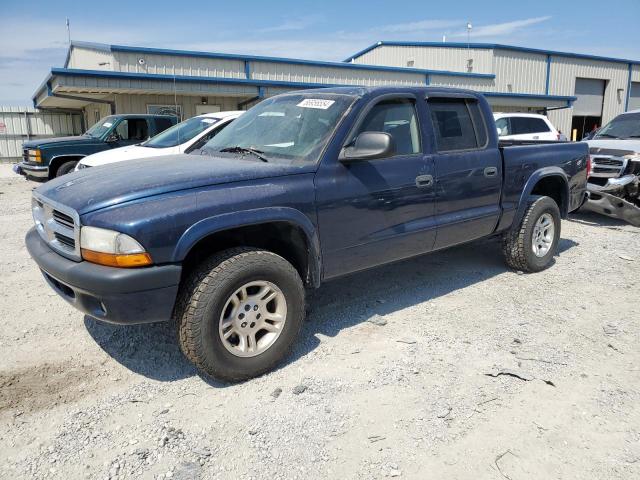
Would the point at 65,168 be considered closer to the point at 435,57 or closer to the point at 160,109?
the point at 160,109

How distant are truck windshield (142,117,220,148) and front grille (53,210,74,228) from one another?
511 cm

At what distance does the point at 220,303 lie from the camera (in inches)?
121

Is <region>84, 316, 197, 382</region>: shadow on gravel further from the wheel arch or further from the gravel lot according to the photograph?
the wheel arch

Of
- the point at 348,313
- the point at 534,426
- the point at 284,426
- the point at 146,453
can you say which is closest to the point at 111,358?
the point at 146,453

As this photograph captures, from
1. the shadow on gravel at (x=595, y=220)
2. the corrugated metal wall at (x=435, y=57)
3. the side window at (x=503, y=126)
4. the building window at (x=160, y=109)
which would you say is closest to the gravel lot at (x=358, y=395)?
the shadow on gravel at (x=595, y=220)

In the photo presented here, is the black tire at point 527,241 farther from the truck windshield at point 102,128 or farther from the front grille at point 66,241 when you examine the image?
the truck windshield at point 102,128

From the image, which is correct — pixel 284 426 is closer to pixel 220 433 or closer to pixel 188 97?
pixel 220 433

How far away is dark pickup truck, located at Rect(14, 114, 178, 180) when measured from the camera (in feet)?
35.6

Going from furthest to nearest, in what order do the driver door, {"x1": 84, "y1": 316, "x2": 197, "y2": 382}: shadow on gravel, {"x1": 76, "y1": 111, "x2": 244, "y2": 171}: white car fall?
1. {"x1": 76, "y1": 111, "x2": 244, "y2": 171}: white car
2. the driver door
3. {"x1": 84, "y1": 316, "x2": 197, "y2": 382}: shadow on gravel

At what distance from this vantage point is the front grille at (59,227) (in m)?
2.98

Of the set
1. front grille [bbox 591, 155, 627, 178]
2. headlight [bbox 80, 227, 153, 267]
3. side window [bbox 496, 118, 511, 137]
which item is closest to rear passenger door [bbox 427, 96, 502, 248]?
headlight [bbox 80, 227, 153, 267]

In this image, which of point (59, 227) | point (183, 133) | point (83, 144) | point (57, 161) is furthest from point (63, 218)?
point (57, 161)

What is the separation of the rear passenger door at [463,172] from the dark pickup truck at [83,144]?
847 centimetres

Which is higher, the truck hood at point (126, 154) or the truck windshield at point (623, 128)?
the truck windshield at point (623, 128)
